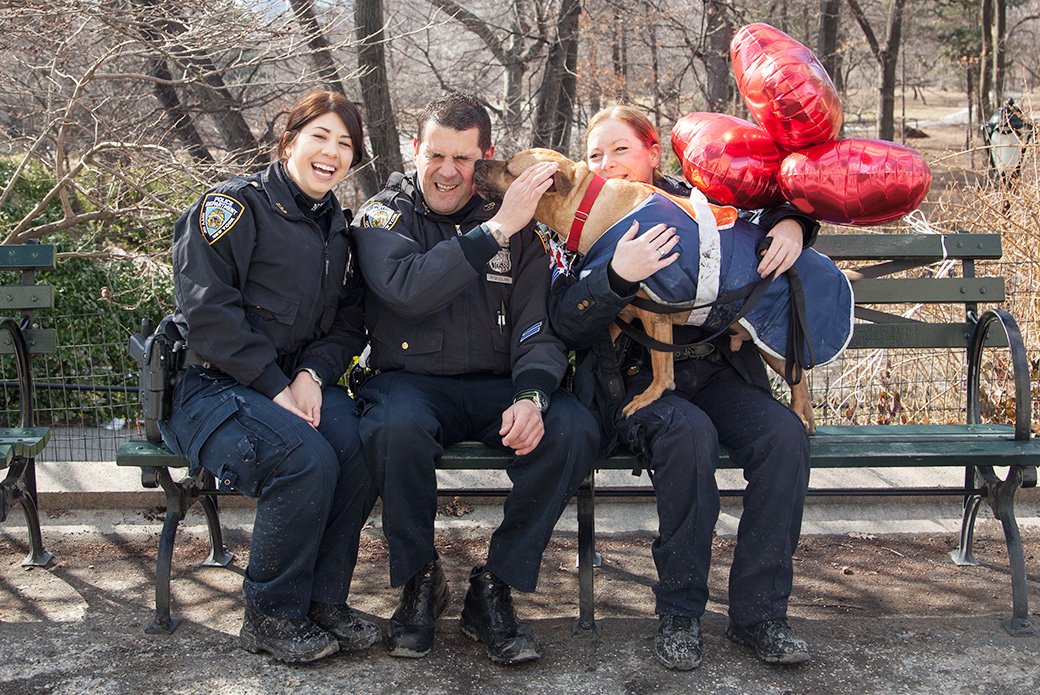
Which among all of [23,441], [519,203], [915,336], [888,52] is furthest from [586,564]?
[888,52]

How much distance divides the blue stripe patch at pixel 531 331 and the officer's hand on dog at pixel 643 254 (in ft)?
1.12

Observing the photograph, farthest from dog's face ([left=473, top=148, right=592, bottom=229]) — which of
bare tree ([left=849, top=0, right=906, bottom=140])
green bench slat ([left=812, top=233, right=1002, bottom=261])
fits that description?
bare tree ([left=849, top=0, right=906, bottom=140])

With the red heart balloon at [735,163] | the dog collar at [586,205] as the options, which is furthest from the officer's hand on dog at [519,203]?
the red heart balloon at [735,163]

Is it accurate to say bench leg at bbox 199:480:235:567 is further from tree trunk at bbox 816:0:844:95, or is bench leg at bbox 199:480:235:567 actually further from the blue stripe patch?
tree trunk at bbox 816:0:844:95

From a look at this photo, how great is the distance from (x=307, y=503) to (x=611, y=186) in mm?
1378

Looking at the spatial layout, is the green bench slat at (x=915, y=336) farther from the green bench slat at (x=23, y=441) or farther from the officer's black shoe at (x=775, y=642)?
the green bench slat at (x=23, y=441)

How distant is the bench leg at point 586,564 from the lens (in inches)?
107

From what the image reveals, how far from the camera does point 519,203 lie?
105 inches

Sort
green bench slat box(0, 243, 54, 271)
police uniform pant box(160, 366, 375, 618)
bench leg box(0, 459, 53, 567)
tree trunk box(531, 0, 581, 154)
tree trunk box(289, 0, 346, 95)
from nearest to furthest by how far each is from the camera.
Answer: police uniform pant box(160, 366, 375, 618) → bench leg box(0, 459, 53, 567) → green bench slat box(0, 243, 54, 271) → tree trunk box(289, 0, 346, 95) → tree trunk box(531, 0, 581, 154)

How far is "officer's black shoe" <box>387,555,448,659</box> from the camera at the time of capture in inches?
99.2

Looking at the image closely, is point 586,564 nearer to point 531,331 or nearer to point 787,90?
point 531,331

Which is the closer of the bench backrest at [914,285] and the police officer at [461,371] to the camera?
the police officer at [461,371]

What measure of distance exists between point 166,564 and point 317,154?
4.61ft

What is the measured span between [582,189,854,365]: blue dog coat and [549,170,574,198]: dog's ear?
0.19 metres
